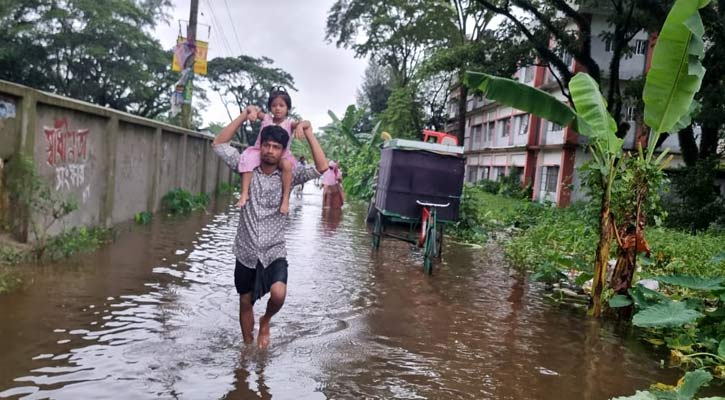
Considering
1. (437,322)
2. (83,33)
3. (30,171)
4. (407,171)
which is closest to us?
(437,322)

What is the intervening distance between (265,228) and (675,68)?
4.34m

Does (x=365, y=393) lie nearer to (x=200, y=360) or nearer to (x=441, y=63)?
(x=200, y=360)

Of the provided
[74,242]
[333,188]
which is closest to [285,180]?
[74,242]

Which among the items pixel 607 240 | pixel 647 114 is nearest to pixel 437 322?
pixel 607 240

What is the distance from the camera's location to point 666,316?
16.9 ft

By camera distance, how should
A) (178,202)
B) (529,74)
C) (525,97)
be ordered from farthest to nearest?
(529,74) < (178,202) < (525,97)

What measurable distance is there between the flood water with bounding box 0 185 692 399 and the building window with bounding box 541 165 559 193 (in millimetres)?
21669

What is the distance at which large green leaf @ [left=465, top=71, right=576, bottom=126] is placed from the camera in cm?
732

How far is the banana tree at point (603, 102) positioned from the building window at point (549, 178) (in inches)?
888

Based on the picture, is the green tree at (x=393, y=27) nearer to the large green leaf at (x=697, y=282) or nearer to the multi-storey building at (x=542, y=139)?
the multi-storey building at (x=542, y=139)

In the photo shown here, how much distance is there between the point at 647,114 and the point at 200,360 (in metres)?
5.02

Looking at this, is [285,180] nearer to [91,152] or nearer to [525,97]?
[525,97]

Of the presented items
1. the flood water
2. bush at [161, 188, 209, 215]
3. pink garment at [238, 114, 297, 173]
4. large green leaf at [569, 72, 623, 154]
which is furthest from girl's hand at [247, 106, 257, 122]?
bush at [161, 188, 209, 215]

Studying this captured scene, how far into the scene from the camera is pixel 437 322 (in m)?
6.22
